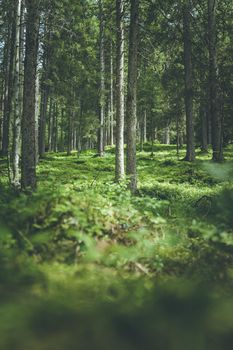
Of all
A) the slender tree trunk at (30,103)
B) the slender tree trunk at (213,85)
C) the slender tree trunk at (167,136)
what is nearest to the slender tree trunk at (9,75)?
the slender tree trunk at (213,85)

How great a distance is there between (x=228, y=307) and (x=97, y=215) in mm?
2644

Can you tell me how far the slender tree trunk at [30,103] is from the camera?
972 centimetres

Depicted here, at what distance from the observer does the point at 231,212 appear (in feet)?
10.6

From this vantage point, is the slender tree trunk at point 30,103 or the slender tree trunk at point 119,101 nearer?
the slender tree trunk at point 30,103

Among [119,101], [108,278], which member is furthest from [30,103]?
[108,278]

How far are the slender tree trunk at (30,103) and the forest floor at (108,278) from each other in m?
4.12

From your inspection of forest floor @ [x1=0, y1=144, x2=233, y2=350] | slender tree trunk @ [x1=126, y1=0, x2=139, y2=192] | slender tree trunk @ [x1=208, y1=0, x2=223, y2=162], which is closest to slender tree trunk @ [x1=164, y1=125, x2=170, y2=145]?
slender tree trunk @ [x1=208, y1=0, x2=223, y2=162]

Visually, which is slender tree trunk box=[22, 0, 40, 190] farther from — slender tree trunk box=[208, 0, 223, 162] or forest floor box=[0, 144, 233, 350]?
slender tree trunk box=[208, 0, 223, 162]

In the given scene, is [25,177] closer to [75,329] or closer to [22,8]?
[75,329]

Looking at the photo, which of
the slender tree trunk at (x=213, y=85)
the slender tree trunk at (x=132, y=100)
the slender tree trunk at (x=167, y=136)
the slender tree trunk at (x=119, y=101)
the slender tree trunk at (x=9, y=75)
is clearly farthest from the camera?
the slender tree trunk at (x=167, y=136)

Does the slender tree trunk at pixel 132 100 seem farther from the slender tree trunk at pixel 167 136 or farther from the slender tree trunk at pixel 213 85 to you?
the slender tree trunk at pixel 167 136

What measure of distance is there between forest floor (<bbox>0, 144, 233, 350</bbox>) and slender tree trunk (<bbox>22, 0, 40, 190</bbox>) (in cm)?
412

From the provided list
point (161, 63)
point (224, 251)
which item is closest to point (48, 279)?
point (224, 251)

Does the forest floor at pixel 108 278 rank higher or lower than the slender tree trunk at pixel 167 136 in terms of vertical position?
lower
